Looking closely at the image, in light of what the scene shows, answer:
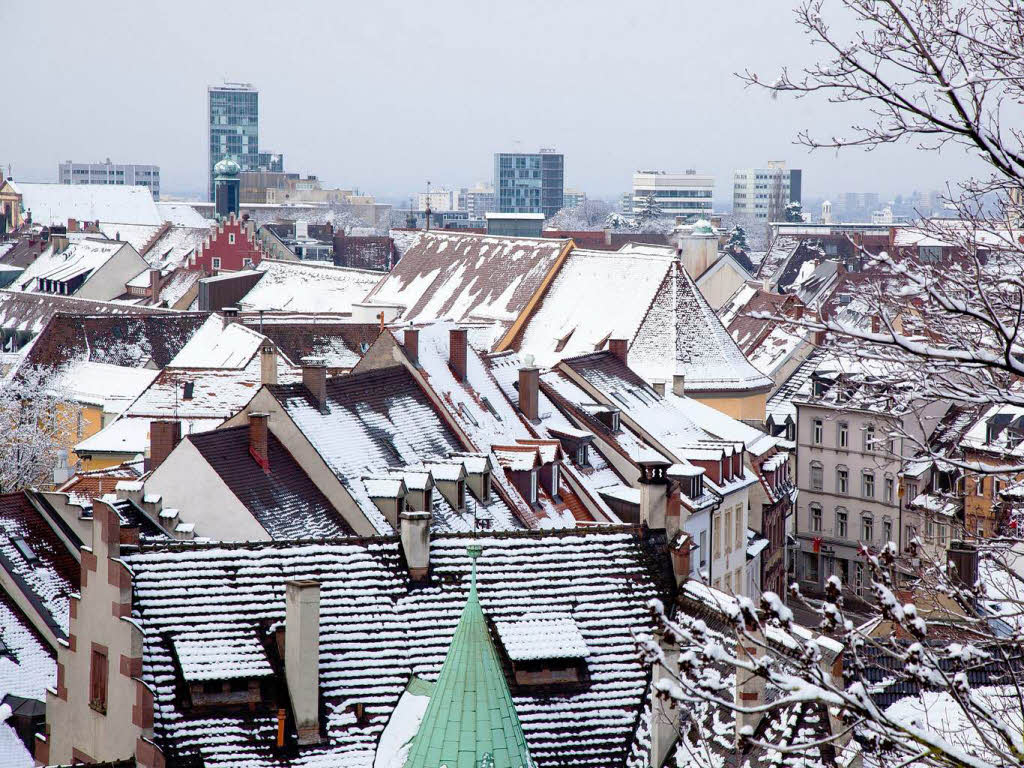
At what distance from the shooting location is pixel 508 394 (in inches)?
1670

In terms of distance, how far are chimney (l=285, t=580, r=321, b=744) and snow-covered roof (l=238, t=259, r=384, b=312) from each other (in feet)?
222

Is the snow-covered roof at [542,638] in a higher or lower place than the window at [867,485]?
higher

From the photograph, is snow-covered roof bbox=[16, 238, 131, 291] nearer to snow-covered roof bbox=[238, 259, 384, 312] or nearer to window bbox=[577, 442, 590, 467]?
snow-covered roof bbox=[238, 259, 384, 312]

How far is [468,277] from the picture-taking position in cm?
7412

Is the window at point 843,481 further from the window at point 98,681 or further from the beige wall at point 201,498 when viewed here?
the window at point 98,681

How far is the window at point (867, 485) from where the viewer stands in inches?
2586

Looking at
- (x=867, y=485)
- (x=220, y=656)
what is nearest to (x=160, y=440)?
(x=220, y=656)

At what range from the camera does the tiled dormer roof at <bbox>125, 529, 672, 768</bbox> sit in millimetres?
20672

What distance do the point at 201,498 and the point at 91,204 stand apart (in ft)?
448

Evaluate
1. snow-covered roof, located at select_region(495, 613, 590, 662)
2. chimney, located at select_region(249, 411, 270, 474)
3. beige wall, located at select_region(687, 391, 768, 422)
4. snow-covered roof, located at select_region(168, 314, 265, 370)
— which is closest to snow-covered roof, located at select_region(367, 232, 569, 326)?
snow-covered roof, located at select_region(168, 314, 265, 370)

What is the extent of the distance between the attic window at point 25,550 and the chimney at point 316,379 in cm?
685

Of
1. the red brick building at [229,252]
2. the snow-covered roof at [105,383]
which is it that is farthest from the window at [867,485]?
the red brick building at [229,252]

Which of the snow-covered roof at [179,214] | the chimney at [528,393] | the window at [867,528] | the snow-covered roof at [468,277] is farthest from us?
the snow-covered roof at [179,214]

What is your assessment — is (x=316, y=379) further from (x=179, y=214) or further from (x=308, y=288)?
(x=179, y=214)
